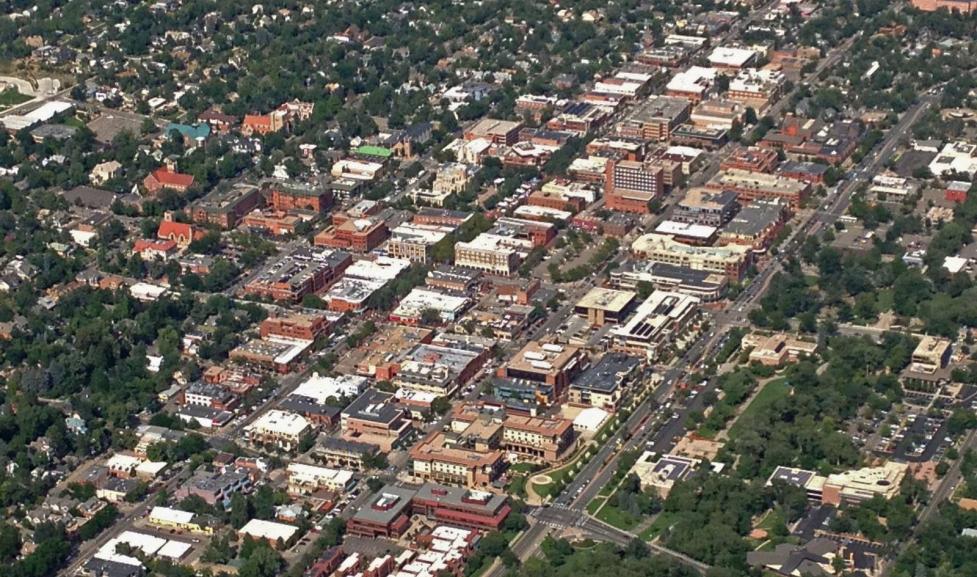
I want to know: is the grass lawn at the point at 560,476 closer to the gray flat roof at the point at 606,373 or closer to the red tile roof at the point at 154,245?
the gray flat roof at the point at 606,373

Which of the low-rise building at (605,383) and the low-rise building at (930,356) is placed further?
the low-rise building at (930,356)

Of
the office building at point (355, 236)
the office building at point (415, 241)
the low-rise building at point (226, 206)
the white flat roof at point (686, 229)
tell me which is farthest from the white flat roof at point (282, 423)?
the white flat roof at point (686, 229)

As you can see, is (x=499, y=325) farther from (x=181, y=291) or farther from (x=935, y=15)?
(x=935, y=15)

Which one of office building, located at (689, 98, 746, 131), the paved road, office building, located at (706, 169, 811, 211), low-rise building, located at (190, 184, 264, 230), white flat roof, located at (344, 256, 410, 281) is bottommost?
office building, located at (689, 98, 746, 131)

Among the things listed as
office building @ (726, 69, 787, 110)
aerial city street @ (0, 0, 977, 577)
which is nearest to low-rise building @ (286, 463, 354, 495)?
aerial city street @ (0, 0, 977, 577)

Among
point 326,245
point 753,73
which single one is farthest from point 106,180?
point 753,73

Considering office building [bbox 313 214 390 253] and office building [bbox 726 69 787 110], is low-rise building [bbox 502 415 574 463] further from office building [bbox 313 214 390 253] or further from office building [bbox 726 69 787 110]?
office building [bbox 726 69 787 110]
